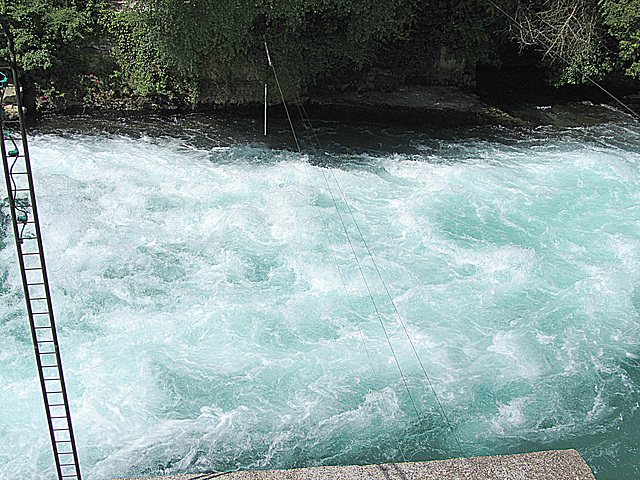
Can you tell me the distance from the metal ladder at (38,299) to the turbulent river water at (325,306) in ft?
0.53

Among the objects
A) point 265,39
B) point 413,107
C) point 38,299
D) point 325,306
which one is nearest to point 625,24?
point 413,107

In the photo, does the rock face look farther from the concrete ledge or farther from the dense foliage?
the concrete ledge

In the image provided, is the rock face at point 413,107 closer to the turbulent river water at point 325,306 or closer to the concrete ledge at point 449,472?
the turbulent river water at point 325,306

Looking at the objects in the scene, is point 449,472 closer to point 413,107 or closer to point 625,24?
point 413,107

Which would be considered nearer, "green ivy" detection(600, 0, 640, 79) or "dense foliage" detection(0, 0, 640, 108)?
"dense foliage" detection(0, 0, 640, 108)

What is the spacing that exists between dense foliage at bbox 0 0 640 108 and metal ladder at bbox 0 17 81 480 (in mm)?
3725

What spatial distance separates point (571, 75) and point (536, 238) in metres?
6.85

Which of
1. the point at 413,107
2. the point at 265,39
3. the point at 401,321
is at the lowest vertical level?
the point at 401,321

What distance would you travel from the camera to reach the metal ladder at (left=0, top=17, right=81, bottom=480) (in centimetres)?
259

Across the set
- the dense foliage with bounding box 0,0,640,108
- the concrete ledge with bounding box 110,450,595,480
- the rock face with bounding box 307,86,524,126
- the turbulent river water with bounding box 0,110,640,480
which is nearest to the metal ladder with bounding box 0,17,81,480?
the turbulent river water with bounding box 0,110,640,480

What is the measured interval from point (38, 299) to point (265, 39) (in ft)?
30.1

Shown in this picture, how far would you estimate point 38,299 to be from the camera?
323 cm

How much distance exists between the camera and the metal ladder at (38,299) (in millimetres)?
2592

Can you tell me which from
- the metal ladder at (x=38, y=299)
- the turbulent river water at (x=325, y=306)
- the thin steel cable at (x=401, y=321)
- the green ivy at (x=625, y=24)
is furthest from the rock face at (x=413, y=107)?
the metal ladder at (x=38, y=299)
